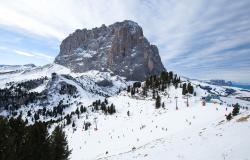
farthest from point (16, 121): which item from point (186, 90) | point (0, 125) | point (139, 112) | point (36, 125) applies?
point (186, 90)

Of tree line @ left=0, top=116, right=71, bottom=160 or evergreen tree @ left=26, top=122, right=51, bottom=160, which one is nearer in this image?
tree line @ left=0, top=116, right=71, bottom=160

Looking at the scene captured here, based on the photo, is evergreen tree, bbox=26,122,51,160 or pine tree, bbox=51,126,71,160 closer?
evergreen tree, bbox=26,122,51,160

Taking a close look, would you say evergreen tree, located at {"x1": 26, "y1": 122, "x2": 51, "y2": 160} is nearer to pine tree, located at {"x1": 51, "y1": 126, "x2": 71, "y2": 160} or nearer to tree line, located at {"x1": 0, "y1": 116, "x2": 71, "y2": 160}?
tree line, located at {"x1": 0, "y1": 116, "x2": 71, "y2": 160}

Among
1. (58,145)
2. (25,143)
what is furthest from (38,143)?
(58,145)

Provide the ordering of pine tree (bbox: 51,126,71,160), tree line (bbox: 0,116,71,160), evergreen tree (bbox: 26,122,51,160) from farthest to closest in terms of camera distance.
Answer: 1. pine tree (bbox: 51,126,71,160)
2. evergreen tree (bbox: 26,122,51,160)
3. tree line (bbox: 0,116,71,160)

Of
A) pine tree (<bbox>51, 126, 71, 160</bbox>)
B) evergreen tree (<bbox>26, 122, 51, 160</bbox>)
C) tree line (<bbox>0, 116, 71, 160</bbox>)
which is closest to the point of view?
tree line (<bbox>0, 116, 71, 160</bbox>)

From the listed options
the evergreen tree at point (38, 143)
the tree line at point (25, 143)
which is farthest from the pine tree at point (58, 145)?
the evergreen tree at point (38, 143)

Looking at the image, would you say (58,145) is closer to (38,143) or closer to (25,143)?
(38,143)

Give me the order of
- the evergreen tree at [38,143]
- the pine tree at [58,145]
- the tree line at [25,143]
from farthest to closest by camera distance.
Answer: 1. the pine tree at [58,145]
2. the evergreen tree at [38,143]
3. the tree line at [25,143]

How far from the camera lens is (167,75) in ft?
498

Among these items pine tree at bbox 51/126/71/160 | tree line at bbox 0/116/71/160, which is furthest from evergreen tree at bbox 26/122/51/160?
pine tree at bbox 51/126/71/160

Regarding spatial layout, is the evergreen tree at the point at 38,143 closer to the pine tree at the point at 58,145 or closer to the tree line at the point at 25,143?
the tree line at the point at 25,143

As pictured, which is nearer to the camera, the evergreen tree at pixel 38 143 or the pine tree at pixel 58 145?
the evergreen tree at pixel 38 143

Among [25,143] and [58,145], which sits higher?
[25,143]
